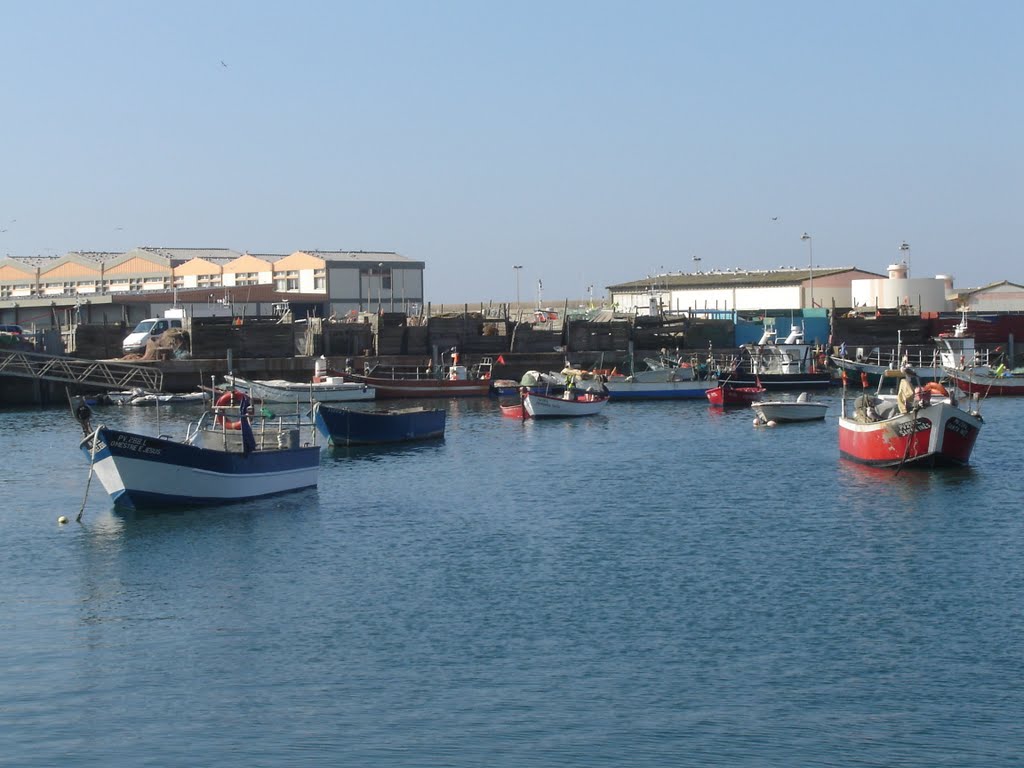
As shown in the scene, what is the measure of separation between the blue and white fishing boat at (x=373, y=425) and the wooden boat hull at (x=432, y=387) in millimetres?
20312

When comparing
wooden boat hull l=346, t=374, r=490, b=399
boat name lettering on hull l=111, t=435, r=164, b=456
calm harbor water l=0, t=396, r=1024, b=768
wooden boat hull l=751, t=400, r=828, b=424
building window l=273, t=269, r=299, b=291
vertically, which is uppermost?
building window l=273, t=269, r=299, b=291

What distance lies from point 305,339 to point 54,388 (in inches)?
654

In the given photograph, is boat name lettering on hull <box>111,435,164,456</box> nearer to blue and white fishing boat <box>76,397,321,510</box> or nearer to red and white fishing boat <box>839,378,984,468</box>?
blue and white fishing boat <box>76,397,321,510</box>

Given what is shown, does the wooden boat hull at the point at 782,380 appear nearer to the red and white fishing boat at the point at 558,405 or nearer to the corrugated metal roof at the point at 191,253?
the red and white fishing boat at the point at 558,405

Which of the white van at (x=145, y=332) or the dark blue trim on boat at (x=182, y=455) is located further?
the white van at (x=145, y=332)

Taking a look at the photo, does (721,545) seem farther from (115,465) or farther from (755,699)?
(115,465)

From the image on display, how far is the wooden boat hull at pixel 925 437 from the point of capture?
41.8 meters

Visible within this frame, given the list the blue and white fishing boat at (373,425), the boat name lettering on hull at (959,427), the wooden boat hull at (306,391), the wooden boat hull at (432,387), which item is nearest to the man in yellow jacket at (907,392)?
the boat name lettering on hull at (959,427)

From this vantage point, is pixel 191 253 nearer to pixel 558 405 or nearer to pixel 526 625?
pixel 558 405

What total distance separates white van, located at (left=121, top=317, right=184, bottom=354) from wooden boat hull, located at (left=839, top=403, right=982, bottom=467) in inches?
2051

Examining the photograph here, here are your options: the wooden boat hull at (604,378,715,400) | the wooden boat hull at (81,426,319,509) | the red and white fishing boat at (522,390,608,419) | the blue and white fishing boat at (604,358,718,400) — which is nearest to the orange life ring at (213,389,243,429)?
the wooden boat hull at (81,426,319,509)

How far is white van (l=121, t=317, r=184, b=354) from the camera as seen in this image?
82312 millimetres

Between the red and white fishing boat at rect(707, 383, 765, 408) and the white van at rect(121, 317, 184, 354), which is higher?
the white van at rect(121, 317, 184, 354)

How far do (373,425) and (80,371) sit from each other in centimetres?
2959
